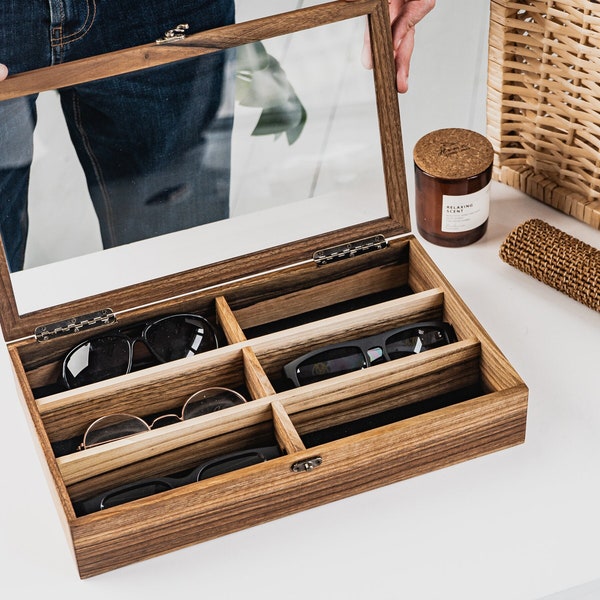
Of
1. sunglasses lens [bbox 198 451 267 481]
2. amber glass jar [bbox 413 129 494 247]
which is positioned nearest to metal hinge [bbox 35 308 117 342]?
sunglasses lens [bbox 198 451 267 481]

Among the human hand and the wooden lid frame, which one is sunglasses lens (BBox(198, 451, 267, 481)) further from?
the human hand

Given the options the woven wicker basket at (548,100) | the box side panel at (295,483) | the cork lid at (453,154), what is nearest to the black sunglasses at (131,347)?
the box side panel at (295,483)

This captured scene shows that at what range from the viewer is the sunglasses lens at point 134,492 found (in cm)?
86

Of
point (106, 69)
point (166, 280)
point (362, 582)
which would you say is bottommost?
point (362, 582)

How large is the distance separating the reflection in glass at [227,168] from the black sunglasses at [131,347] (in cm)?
5

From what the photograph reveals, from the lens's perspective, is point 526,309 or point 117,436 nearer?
point 117,436

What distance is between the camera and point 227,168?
1035 mm

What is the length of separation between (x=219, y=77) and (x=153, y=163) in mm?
114

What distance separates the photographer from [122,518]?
80cm

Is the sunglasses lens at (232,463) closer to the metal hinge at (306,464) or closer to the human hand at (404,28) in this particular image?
the metal hinge at (306,464)

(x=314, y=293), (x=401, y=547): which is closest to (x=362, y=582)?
(x=401, y=547)

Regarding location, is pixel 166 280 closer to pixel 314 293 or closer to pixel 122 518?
pixel 314 293

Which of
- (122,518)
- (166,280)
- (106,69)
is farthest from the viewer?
(166,280)

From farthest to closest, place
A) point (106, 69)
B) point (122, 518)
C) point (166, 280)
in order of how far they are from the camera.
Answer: point (166, 280) < point (106, 69) < point (122, 518)
